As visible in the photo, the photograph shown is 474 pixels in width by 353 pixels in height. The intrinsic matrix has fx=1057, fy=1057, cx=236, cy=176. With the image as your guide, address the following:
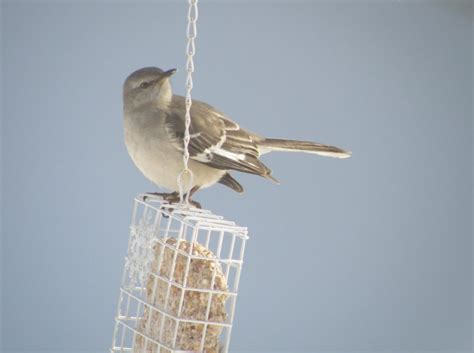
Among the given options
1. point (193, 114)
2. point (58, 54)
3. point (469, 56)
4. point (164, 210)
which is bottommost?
point (164, 210)

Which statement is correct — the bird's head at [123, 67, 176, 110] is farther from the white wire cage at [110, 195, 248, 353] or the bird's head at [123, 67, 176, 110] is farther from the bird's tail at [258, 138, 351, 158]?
the white wire cage at [110, 195, 248, 353]

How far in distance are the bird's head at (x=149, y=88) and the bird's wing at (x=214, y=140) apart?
5 cm

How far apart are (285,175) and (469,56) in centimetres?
109

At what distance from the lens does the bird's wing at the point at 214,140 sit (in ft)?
10.7

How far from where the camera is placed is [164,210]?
299cm

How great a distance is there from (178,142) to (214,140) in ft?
0.39

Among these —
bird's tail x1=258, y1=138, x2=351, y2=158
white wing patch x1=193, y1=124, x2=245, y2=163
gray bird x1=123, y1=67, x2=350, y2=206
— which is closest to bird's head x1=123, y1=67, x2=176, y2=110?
gray bird x1=123, y1=67, x2=350, y2=206

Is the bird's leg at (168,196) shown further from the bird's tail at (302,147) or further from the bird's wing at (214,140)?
the bird's tail at (302,147)

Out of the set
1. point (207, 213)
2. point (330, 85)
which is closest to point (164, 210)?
point (207, 213)

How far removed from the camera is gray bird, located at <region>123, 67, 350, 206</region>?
3295mm

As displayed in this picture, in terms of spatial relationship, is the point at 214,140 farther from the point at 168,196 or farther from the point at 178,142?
the point at 168,196

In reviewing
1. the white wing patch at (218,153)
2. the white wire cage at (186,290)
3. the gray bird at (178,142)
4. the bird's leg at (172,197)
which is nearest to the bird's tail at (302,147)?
the gray bird at (178,142)

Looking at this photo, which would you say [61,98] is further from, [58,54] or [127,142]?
[127,142]

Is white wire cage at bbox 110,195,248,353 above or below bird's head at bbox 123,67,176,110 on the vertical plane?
below
